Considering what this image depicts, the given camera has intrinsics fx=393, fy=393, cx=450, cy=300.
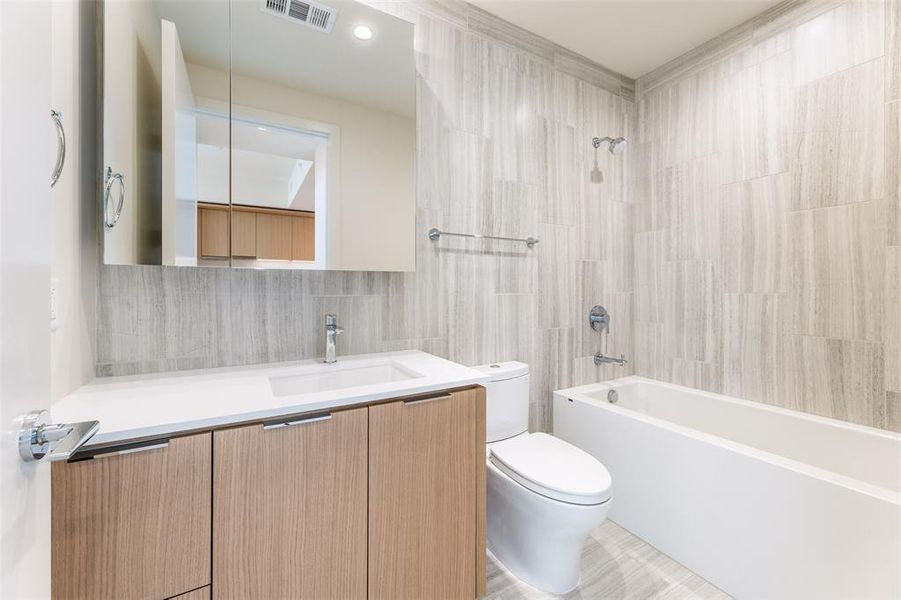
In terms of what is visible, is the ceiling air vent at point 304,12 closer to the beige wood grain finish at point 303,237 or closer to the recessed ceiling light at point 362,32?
the recessed ceiling light at point 362,32

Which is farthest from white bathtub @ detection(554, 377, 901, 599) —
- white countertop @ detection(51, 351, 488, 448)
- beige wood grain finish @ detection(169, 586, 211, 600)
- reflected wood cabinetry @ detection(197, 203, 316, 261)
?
Result: beige wood grain finish @ detection(169, 586, 211, 600)

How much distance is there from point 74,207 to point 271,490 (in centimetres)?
99

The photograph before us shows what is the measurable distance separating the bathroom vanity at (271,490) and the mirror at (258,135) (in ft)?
1.63

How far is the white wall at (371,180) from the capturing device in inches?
62.1

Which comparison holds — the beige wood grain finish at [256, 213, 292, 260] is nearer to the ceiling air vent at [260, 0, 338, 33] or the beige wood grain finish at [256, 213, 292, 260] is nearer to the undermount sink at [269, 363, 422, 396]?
the undermount sink at [269, 363, 422, 396]

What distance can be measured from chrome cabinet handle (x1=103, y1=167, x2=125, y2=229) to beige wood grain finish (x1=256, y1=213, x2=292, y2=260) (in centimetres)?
38

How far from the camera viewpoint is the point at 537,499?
143 cm

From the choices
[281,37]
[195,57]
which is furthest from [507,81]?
[195,57]

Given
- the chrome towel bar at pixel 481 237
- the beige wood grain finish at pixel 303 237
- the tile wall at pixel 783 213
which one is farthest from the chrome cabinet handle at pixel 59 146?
the tile wall at pixel 783 213

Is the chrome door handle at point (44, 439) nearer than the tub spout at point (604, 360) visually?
Yes

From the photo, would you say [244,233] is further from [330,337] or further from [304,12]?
[304,12]

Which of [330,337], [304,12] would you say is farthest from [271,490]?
[304,12]

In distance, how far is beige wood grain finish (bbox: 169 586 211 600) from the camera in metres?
0.91

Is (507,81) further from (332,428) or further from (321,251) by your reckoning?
(332,428)
